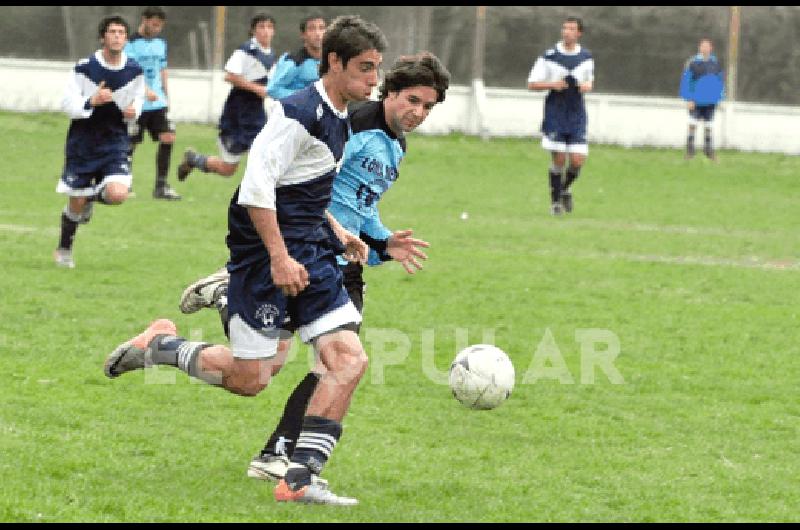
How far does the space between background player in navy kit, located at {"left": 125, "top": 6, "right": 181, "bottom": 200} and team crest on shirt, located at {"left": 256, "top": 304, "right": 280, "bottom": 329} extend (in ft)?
40.1

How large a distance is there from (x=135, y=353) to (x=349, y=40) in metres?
1.78

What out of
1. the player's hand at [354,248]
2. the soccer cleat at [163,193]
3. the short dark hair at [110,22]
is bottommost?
the soccer cleat at [163,193]

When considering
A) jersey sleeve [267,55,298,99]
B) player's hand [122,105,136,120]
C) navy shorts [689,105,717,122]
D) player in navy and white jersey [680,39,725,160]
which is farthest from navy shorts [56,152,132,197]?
navy shorts [689,105,717,122]

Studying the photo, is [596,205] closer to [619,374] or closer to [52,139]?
[52,139]

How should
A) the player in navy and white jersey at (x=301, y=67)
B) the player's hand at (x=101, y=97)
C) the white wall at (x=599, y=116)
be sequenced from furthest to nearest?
the white wall at (x=599, y=116)
the player in navy and white jersey at (x=301, y=67)
the player's hand at (x=101, y=97)

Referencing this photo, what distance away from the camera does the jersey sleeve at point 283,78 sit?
50.0ft

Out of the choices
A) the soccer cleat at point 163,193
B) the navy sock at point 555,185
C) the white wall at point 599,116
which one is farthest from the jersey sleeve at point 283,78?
the white wall at point 599,116

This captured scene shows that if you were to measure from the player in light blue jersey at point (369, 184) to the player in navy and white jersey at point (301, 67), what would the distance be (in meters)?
7.87

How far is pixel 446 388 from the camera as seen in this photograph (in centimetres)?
876

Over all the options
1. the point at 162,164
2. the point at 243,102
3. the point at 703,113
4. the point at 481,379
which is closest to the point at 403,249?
the point at 481,379

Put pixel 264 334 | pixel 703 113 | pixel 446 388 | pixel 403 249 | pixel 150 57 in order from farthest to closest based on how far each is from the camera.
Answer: pixel 703 113
pixel 150 57
pixel 446 388
pixel 403 249
pixel 264 334

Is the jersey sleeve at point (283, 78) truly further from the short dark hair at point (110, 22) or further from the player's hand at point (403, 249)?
the player's hand at point (403, 249)

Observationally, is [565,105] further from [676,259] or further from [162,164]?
[162,164]

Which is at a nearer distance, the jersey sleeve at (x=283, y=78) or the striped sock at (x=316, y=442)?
the striped sock at (x=316, y=442)
